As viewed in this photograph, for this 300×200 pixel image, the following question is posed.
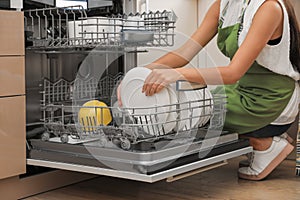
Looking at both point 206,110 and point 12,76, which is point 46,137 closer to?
point 12,76

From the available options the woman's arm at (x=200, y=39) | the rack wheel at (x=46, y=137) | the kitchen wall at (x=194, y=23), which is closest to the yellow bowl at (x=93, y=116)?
the rack wheel at (x=46, y=137)

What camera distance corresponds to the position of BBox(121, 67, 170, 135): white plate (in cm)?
155

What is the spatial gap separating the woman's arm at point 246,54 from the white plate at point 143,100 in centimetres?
4

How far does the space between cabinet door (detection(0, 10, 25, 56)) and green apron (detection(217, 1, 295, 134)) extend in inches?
29.5

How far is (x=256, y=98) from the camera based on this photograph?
1877 millimetres

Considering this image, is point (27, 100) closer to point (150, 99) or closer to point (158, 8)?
point (150, 99)

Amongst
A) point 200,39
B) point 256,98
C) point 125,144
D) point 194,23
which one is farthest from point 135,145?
point 194,23

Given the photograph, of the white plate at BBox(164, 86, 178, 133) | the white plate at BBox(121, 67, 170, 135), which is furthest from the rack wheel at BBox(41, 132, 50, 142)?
the white plate at BBox(164, 86, 178, 133)

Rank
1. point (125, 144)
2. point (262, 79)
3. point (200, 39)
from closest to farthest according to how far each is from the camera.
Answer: point (125, 144) → point (262, 79) → point (200, 39)

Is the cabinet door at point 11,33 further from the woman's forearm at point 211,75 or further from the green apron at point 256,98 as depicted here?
the green apron at point 256,98

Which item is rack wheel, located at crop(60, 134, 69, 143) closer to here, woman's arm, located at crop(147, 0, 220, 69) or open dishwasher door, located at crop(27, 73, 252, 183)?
open dishwasher door, located at crop(27, 73, 252, 183)

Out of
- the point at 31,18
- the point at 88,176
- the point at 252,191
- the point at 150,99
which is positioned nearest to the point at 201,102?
the point at 150,99

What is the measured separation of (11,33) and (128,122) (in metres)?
0.42

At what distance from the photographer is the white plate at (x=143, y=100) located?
155 centimetres
